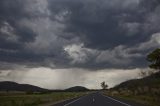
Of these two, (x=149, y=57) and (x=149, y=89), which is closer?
(x=149, y=89)

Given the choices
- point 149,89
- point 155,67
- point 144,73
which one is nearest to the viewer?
point 149,89

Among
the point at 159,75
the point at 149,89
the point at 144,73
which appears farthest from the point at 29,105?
the point at 159,75

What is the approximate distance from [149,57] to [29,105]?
5035cm

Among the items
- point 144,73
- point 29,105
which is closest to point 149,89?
point 144,73

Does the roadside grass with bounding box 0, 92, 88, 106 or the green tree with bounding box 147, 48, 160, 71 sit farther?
the green tree with bounding box 147, 48, 160, 71

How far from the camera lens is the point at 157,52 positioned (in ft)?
255

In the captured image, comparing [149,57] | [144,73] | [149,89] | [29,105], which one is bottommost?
[29,105]

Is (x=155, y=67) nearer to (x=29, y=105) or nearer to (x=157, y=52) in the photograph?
(x=157, y=52)

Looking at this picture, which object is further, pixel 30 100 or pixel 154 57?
pixel 154 57

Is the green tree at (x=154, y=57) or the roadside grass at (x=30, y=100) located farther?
the green tree at (x=154, y=57)

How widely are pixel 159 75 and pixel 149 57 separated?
5514 millimetres

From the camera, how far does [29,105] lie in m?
33.4

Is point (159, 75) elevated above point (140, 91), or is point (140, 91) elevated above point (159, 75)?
point (159, 75)

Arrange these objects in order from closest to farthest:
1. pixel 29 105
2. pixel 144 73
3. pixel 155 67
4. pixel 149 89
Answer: pixel 29 105 → pixel 149 89 → pixel 144 73 → pixel 155 67
